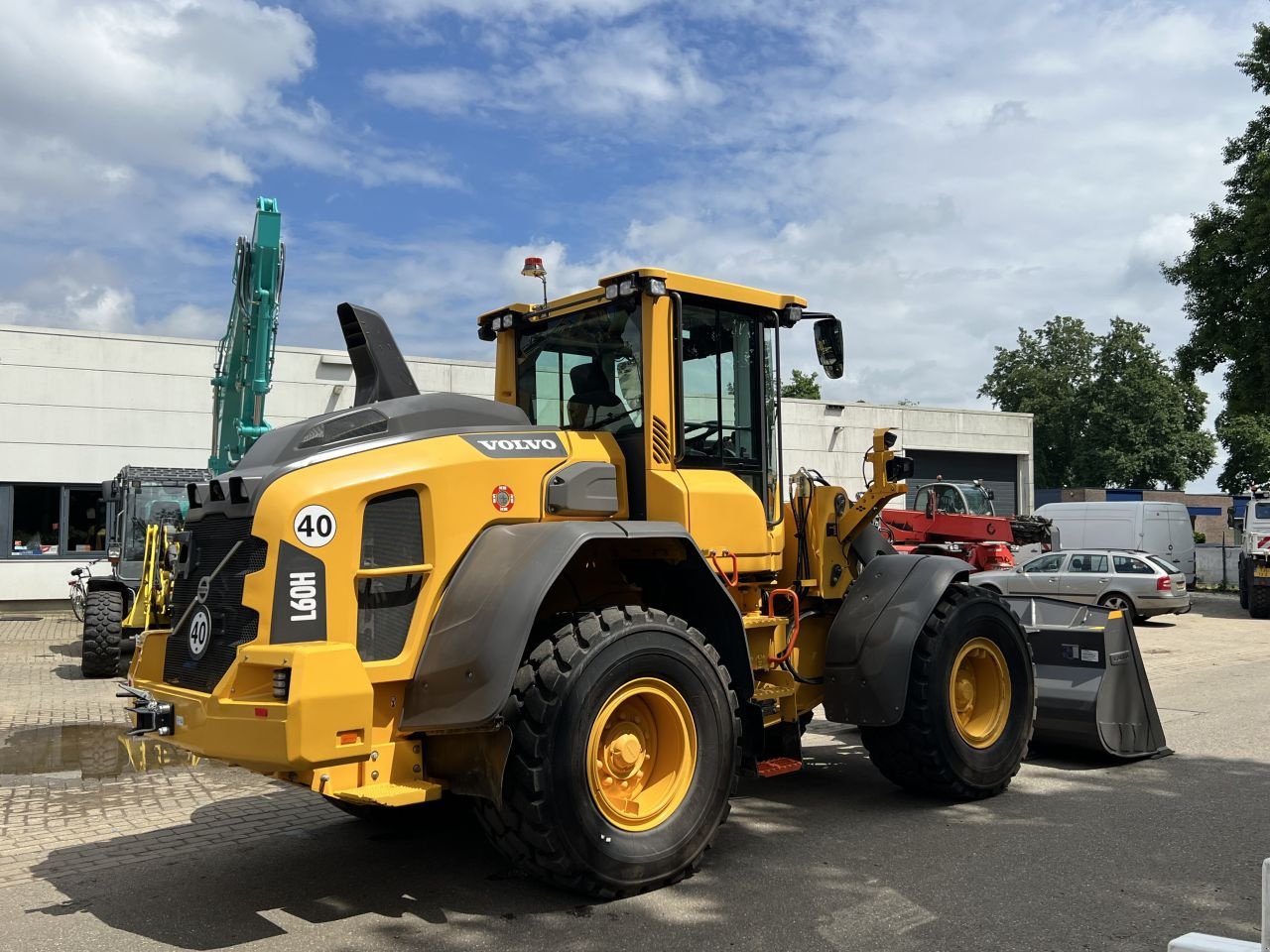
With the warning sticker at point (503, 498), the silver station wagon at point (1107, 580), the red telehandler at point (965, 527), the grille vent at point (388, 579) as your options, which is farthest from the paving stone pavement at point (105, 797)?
the red telehandler at point (965, 527)

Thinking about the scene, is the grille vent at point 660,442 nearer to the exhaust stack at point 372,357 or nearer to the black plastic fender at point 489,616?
the black plastic fender at point 489,616

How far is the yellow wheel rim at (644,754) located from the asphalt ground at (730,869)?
39 centimetres

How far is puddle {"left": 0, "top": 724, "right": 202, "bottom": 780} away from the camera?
8.03 metres

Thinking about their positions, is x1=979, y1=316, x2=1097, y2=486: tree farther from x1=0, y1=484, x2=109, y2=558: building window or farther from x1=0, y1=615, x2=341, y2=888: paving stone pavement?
x1=0, y1=615, x2=341, y2=888: paving stone pavement

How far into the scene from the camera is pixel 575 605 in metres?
5.41

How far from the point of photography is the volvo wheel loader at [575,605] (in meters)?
4.47

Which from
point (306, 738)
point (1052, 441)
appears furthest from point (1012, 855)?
point (1052, 441)

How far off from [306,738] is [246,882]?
5.00 feet

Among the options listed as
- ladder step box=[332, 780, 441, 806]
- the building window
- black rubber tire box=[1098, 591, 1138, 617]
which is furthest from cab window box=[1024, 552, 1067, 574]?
ladder step box=[332, 780, 441, 806]

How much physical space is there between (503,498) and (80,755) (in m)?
5.70

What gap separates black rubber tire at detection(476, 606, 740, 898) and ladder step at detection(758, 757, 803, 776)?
662 millimetres

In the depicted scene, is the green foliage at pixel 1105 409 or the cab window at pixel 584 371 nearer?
the cab window at pixel 584 371

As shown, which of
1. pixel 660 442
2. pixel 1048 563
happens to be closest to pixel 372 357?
pixel 660 442

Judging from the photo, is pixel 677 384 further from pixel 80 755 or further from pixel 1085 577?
pixel 1085 577
